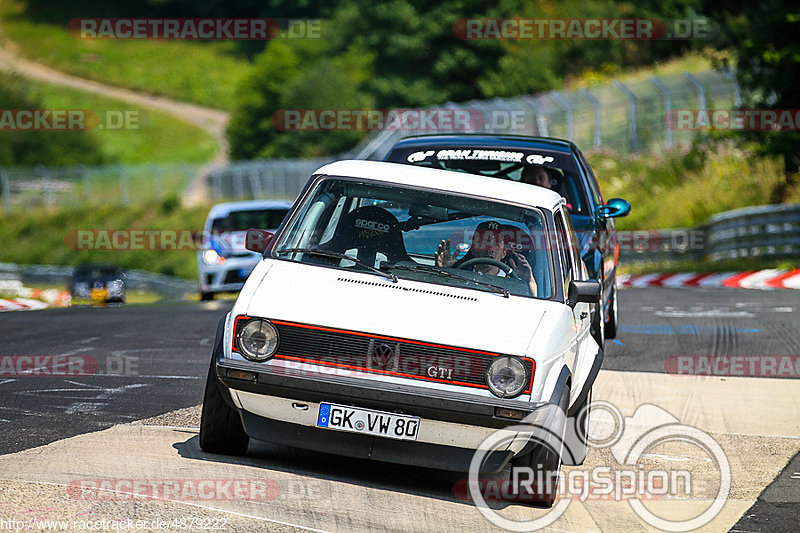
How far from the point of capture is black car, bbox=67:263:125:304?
30.3 metres

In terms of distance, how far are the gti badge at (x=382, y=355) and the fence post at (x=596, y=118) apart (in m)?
26.1

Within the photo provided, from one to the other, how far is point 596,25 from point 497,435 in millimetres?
48913

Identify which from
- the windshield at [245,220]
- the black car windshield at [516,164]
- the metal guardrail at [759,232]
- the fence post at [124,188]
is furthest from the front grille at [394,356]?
the fence post at [124,188]

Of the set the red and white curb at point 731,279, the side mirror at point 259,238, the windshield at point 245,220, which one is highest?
the side mirror at point 259,238

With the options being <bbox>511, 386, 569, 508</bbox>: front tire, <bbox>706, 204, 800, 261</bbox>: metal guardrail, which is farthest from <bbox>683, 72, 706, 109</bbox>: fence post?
<bbox>511, 386, 569, 508</bbox>: front tire

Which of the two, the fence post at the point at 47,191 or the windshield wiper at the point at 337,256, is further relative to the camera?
the fence post at the point at 47,191

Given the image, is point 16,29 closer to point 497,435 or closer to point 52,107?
point 52,107

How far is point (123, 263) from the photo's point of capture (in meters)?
48.8

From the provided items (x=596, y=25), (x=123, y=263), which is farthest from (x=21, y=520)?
(x=596, y=25)

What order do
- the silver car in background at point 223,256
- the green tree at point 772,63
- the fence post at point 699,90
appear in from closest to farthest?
the silver car in background at point 223,256 < the green tree at point 772,63 < the fence post at point 699,90

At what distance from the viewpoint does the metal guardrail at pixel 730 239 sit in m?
20.2

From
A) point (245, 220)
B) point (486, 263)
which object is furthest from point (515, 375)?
point (245, 220)

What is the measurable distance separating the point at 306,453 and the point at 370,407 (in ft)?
3.53

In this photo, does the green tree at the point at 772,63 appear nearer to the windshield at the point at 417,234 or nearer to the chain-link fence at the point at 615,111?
the chain-link fence at the point at 615,111
